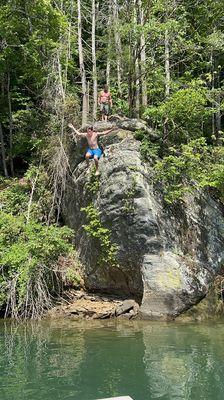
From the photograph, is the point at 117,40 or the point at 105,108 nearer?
the point at 105,108

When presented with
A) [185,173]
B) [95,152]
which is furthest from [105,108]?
[185,173]

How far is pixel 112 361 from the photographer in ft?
25.9

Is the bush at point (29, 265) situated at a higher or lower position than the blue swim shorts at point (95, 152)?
lower

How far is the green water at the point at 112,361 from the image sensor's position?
6.52 meters

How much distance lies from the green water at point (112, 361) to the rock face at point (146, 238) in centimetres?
108

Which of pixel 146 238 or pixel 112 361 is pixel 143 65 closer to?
pixel 146 238

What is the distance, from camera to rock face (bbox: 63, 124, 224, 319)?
11.7 m

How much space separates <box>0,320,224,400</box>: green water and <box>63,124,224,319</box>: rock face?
108cm

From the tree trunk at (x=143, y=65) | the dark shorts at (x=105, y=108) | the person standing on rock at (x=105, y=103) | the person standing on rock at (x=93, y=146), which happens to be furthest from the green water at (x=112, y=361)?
the tree trunk at (x=143, y=65)

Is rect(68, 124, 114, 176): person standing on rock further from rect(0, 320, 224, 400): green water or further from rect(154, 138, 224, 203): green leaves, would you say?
rect(0, 320, 224, 400): green water

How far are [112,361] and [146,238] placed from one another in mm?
4669

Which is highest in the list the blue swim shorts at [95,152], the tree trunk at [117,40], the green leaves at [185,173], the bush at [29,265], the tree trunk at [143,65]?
the tree trunk at [117,40]

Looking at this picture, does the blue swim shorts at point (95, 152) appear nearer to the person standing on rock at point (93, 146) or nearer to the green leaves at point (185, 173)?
the person standing on rock at point (93, 146)

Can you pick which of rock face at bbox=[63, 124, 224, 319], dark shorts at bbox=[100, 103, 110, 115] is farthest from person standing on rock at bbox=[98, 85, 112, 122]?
rock face at bbox=[63, 124, 224, 319]
